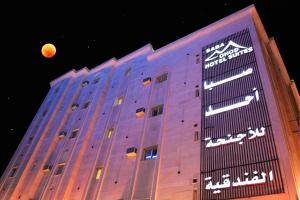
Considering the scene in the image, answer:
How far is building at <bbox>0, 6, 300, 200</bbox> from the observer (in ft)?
48.6

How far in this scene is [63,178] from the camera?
960 inches

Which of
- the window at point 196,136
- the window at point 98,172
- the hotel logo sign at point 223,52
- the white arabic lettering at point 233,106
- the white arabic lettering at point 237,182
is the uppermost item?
the hotel logo sign at point 223,52

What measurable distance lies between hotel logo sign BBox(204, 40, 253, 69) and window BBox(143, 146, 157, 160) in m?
8.91

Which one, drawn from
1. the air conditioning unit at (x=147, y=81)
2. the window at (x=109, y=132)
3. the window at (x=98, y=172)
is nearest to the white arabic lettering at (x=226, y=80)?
the air conditioning unit at (x=147, y=81)

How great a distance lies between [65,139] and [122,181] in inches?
492

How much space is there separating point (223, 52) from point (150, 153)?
11166 millimetres

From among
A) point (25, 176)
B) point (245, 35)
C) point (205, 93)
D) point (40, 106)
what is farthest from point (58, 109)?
point (245, 35)

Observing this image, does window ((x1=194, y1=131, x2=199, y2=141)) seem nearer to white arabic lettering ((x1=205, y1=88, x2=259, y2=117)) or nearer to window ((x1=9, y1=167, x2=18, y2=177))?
white arabic lettering ((x1=205, y1=88, x2=259, y2=117))

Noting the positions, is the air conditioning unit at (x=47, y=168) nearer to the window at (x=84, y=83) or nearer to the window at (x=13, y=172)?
the window at (x=13, y=172)

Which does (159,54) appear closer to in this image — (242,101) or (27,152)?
(242,101)

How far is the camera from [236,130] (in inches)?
643

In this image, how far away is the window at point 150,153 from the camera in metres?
19.8

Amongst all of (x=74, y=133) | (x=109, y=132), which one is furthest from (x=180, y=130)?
(x=74, y=133)

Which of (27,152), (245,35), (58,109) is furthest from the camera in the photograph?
(58,109)
